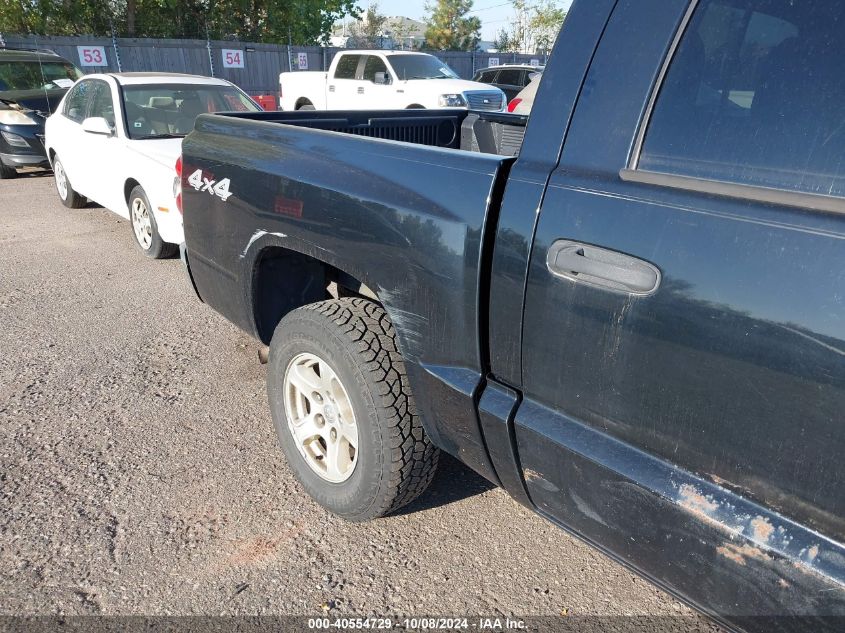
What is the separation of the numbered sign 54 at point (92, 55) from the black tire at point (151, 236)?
16.8m

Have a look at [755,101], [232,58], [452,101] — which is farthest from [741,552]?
[232,58]

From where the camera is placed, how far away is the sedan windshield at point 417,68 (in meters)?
14.1

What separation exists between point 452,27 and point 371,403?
55.5 meters

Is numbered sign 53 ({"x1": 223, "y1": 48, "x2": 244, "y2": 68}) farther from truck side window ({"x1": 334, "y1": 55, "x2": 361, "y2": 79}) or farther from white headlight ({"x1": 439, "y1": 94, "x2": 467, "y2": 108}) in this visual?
white headlight ({"x1": 439, "y1": 94, "x2": 467, "y2": 108})

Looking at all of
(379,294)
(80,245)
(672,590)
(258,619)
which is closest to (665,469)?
(672,590)

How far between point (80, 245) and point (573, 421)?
6.26 meters

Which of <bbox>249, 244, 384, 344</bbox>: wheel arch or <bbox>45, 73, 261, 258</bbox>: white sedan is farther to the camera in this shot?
<bbox>45, 73, 261, 258</bbox>: white sedan

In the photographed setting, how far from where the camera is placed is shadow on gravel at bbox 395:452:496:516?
2.76 meters

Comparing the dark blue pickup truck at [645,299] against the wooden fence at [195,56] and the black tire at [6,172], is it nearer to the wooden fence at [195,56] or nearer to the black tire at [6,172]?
the black tire at [6,172]

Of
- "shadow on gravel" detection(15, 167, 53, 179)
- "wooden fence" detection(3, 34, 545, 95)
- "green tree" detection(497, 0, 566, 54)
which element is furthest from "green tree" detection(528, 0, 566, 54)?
"shadow on gravel" detection(15, 167, 53, 179)

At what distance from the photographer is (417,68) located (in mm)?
14227

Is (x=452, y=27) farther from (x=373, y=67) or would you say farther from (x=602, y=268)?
(x=602, y=268)

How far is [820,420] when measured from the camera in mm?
1243

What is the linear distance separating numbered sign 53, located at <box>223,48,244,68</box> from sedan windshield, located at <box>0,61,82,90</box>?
11.9 metres
